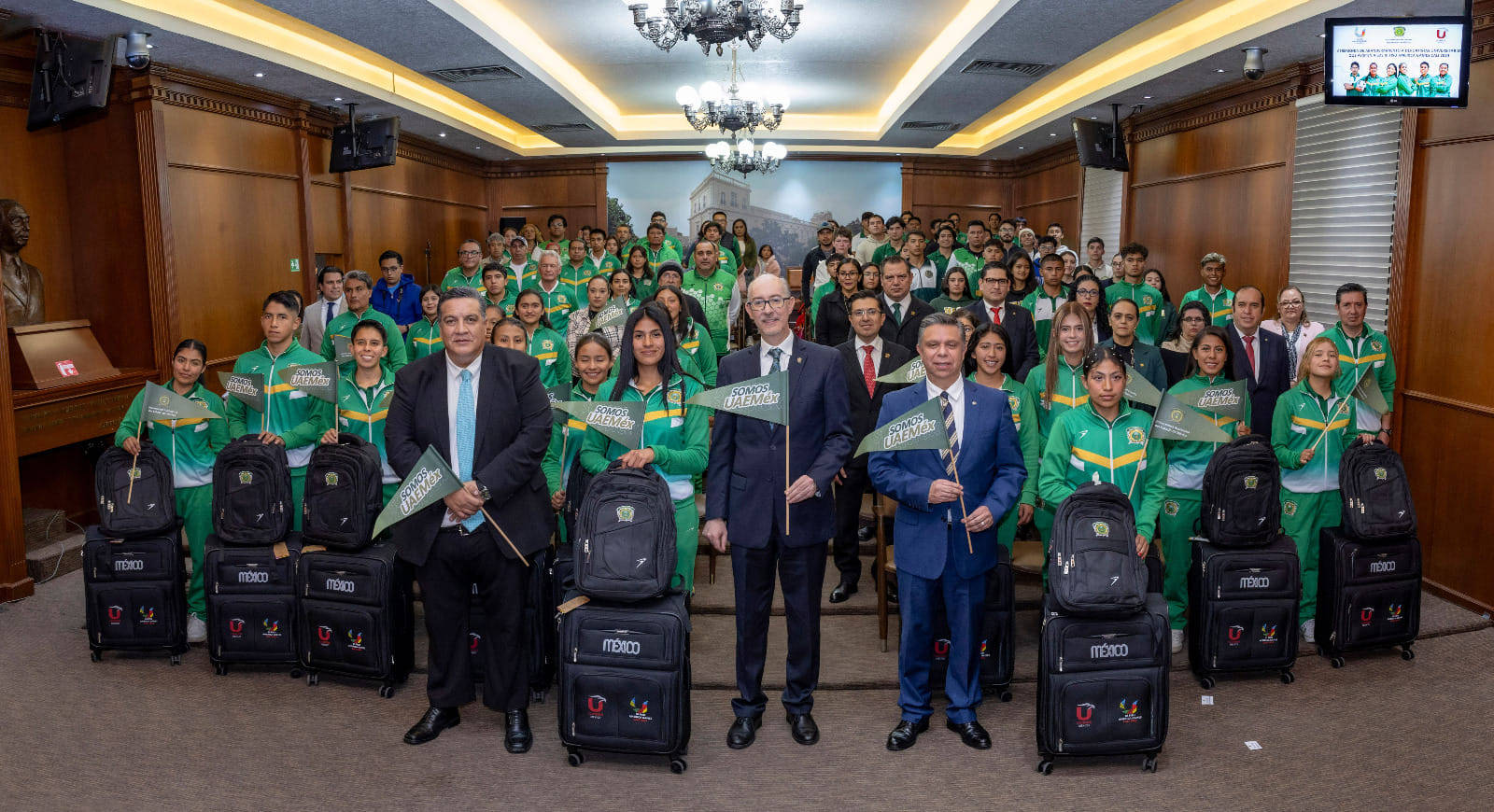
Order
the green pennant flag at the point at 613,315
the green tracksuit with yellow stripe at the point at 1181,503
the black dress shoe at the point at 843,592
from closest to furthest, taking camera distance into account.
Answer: the green tracksuit with yellow stripe at the point at 1181,503, the black dress shoe at the point at 843,592, the green pennant flag at the point at 613,315

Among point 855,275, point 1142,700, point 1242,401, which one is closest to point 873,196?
point 855,275

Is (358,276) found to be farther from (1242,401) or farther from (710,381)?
(1242,401)

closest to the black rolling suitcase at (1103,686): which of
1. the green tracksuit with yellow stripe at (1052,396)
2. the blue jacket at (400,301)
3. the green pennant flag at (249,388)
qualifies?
the green tracksuit with yellow stripe at (1052,396)

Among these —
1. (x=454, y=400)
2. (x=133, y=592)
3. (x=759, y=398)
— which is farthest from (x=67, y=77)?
(x=759, y=398)

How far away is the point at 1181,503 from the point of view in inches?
183

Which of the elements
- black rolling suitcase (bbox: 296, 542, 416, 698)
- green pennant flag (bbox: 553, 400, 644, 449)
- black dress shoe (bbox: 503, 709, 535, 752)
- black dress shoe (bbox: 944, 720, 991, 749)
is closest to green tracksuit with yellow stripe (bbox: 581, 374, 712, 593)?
green pennant flag (bbox: 553, 400, 644, 449)

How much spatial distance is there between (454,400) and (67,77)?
496 cm

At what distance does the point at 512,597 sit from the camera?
3658 mm

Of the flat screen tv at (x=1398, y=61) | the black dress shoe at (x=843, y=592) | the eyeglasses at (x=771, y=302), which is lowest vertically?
the black dress shoe at (x=843, y=592)

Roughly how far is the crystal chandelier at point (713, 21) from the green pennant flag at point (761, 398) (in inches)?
125

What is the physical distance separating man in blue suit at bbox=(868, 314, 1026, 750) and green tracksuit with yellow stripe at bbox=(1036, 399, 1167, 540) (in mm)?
353

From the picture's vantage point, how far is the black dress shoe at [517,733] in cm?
368

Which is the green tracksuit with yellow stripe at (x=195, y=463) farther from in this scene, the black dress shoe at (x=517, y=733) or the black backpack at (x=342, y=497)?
the black dress shoe at (x=517, y=733)

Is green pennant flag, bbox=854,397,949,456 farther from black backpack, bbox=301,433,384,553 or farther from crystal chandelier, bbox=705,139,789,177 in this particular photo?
crystal chandelier, bbox=705,139,789,177
